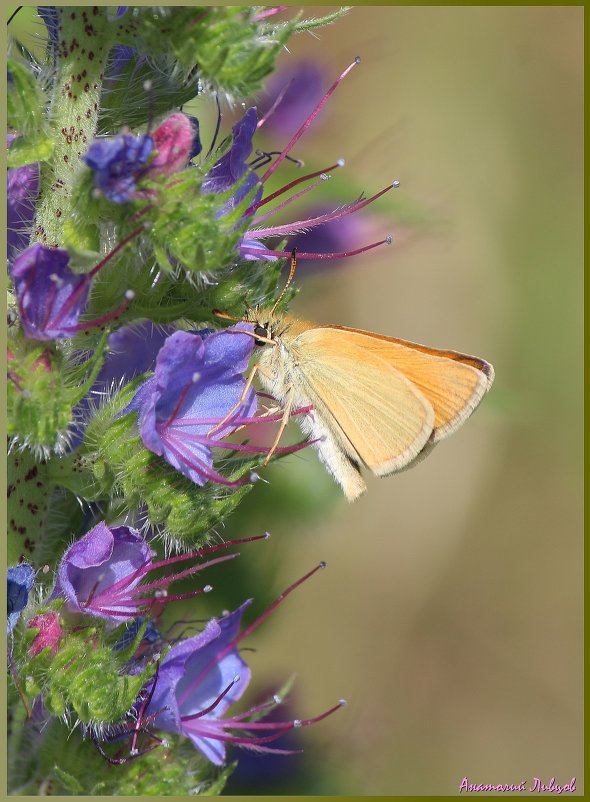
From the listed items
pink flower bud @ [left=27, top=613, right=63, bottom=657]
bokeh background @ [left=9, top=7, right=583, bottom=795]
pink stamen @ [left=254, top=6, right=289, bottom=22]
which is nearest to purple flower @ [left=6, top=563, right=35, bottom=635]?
pink flower bud @ [left=27, top=613, right=63, bottom=657]

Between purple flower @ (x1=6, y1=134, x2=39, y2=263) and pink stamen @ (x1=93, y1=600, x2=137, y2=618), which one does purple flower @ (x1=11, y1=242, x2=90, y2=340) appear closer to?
purple flower @ (x1=6, y1=134, x2=39, y2=263)

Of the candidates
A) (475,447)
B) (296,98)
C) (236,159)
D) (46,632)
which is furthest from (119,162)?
(475,447)

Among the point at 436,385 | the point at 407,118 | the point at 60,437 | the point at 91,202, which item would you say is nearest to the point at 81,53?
the point at 91,202

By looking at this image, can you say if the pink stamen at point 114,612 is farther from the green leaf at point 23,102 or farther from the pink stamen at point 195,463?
the green leaf at point 23,102

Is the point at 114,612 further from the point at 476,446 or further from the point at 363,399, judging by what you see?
the point at 476,446

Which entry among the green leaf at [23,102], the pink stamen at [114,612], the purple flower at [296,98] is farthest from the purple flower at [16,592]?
the purple flower at [296,98]

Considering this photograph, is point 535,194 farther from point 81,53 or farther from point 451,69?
point 81,53
